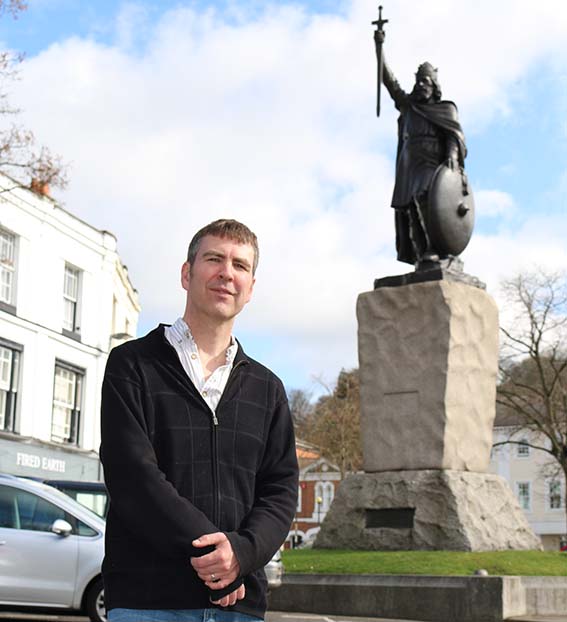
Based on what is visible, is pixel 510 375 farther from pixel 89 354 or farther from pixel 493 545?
pixel 493 545

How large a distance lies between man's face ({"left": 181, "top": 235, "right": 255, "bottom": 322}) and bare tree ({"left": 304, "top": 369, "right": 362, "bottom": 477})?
30744 millimetres

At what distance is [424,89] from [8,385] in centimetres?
1795

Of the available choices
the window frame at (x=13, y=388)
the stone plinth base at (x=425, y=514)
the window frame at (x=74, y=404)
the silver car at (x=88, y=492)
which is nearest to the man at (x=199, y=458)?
the stone plinth base at (x=425, y=514)

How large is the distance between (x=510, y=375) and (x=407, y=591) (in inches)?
1079

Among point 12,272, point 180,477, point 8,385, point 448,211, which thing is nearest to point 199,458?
point 180,477

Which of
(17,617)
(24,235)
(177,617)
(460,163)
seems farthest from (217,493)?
(24,235)

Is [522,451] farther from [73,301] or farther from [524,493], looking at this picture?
[73,301]

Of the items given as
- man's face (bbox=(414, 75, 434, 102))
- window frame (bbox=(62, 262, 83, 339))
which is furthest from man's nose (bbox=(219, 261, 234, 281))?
window frame (bbox=(62, 262, 83, 339))

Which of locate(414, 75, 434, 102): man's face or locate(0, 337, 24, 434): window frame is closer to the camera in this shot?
locate(414, 75, 434, 102): man's face

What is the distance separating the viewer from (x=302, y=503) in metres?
69.4

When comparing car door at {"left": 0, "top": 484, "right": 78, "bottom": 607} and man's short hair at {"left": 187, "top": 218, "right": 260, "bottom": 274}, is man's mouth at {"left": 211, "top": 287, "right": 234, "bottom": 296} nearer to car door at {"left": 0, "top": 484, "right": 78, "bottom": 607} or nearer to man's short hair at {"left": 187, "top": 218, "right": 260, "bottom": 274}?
man's short hair at {"left": 187, "top": 218, "right": 260, "bottom": 274}

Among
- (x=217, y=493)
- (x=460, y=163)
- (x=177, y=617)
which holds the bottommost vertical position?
(x=177, y=617)

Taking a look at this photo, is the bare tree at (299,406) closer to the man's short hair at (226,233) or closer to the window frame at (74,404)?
the window frame at (74,404)

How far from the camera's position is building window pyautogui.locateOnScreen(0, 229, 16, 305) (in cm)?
2775
